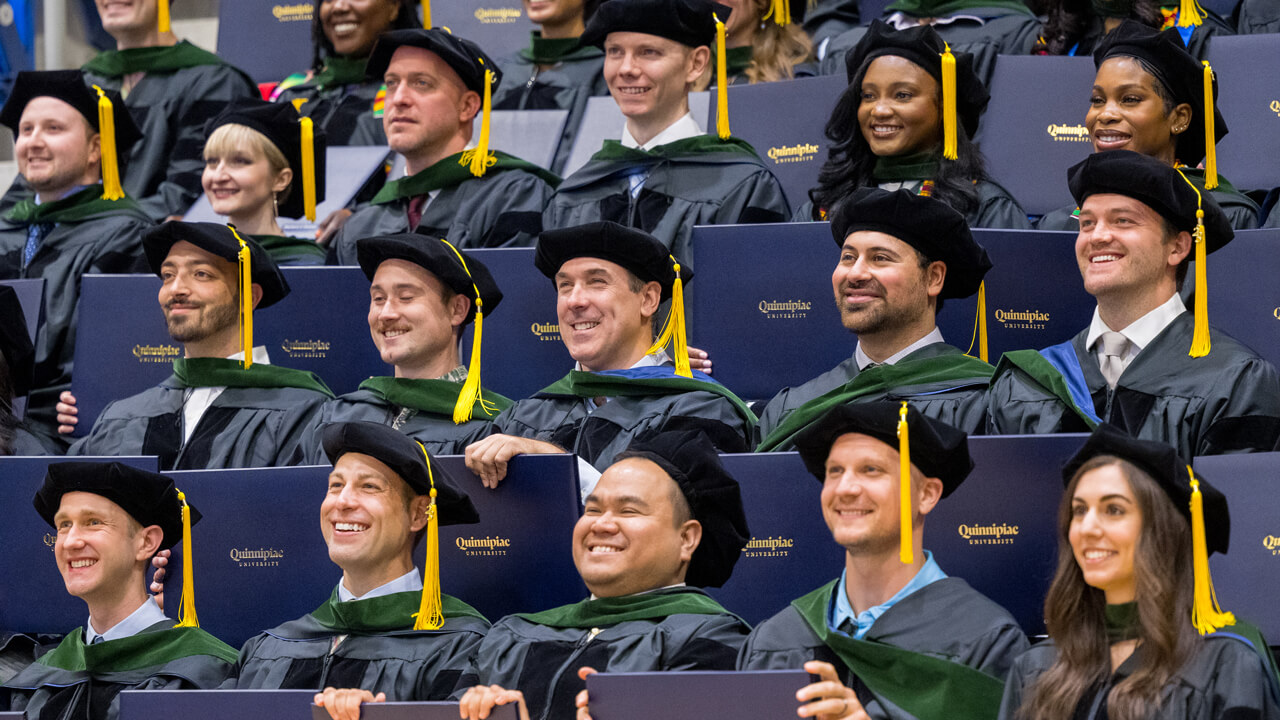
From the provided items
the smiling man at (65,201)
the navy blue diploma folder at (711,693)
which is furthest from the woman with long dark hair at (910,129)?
the smiling man at (65,201)

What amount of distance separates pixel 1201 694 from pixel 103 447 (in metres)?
3.70

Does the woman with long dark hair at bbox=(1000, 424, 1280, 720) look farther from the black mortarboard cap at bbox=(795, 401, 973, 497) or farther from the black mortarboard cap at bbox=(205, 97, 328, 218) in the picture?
the black mortarboard cap at bbox=(205, 97, 328, 218)

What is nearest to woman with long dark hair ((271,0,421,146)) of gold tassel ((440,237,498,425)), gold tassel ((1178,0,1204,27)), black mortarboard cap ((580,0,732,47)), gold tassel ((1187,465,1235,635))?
black mortarboard cap ((580,0,732,47))

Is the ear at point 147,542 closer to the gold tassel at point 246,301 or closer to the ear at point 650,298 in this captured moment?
the gold tassel at point 246,301

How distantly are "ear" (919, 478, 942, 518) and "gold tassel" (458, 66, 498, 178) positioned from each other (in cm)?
294

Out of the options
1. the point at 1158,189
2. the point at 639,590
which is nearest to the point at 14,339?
Result: the point at 639,590

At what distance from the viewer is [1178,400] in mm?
4539

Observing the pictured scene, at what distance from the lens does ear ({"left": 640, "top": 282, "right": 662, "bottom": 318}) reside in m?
5.48

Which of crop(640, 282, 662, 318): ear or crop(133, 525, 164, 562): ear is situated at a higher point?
crop(640, 282, 662, 318): ear

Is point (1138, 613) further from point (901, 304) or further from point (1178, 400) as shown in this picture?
point (901, 304)

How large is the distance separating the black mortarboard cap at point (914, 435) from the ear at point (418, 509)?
3.84 ft

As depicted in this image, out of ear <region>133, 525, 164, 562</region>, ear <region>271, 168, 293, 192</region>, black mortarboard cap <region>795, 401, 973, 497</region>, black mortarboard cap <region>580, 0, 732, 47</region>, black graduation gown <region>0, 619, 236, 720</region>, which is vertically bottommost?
black graduation gown <region>0, 619, 236, 720</region>

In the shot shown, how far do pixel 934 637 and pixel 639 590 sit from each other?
890 mm

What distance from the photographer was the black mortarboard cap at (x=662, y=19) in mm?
6426
